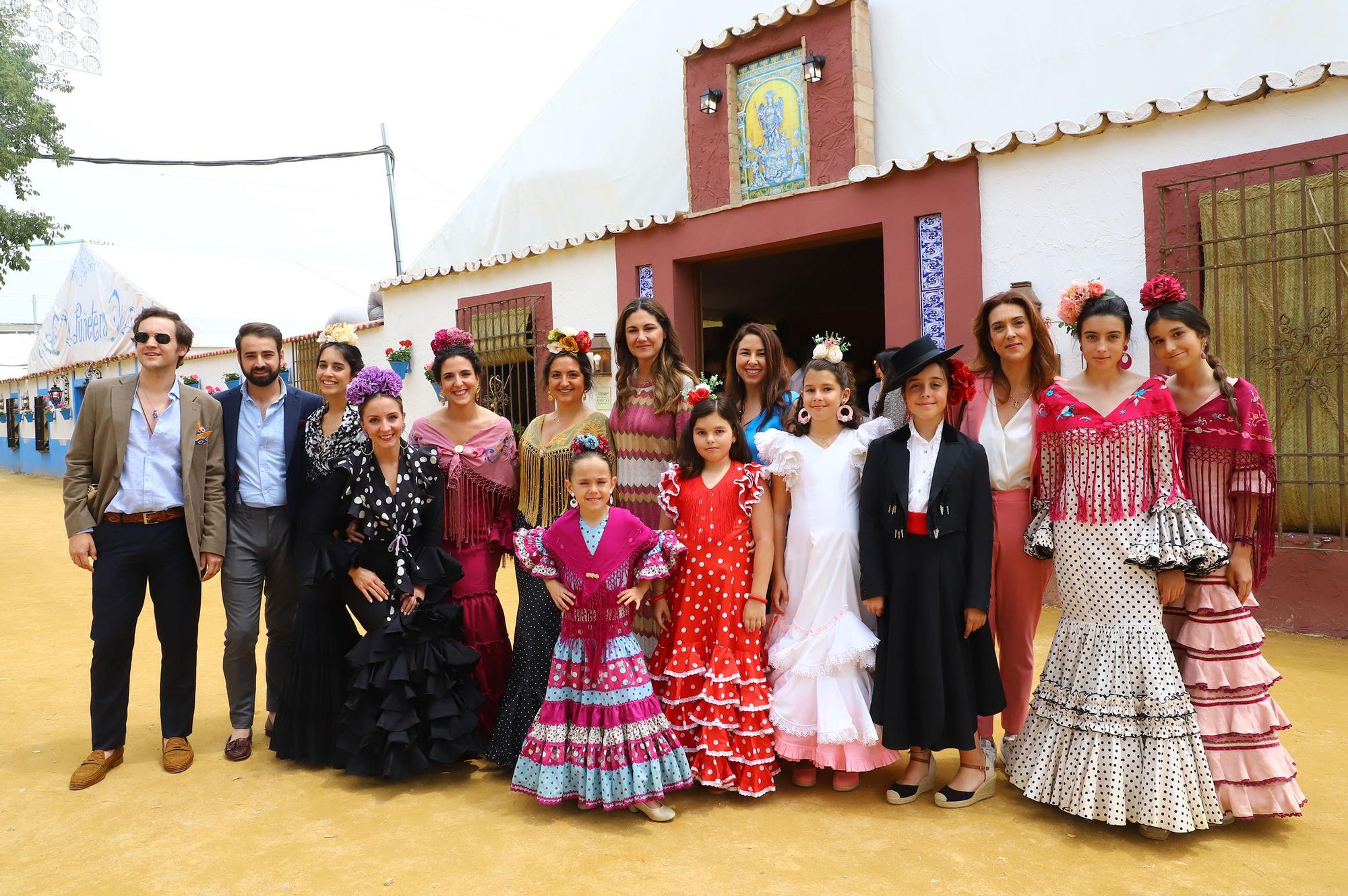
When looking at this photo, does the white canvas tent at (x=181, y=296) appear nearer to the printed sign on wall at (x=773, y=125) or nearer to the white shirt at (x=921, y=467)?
the printed sign on wall at (x=773, y=125)

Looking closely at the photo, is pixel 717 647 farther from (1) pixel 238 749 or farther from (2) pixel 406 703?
(1) pixel 238 749

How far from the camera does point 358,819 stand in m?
3.26

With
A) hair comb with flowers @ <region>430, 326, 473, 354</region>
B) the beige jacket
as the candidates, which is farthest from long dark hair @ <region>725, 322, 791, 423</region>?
the beige jacket

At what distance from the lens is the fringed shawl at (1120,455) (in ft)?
9.99

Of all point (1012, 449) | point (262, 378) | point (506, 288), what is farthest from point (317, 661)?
point (506, 288)

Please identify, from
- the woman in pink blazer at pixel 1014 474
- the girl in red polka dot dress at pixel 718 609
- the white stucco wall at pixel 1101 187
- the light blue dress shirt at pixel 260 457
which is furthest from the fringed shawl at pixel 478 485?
the white stucco wall at pixel 1101 187

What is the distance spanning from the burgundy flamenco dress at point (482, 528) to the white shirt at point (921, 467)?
164cm

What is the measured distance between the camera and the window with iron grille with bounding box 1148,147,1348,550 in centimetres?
511

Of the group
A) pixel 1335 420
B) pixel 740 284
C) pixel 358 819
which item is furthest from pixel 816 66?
pixel 358 819

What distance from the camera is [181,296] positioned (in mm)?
21672

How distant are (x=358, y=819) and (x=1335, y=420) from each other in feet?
17.8

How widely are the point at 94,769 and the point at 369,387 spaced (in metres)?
1.91

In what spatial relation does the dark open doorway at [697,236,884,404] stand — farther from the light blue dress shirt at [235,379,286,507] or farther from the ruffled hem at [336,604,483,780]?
the ruffled hem at [336,604,483,780]

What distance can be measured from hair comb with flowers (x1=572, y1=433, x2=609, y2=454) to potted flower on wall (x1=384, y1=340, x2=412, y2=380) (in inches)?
292
